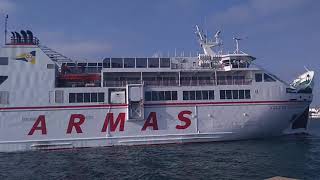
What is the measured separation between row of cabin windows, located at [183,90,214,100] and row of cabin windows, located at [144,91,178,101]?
2.67 feet

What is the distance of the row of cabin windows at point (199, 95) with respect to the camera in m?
28.7

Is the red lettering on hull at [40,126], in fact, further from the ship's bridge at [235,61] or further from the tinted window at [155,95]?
the ship's bridge at [235,61]

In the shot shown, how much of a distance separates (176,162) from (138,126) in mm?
6680

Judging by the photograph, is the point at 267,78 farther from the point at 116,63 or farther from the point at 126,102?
the point at 116,63

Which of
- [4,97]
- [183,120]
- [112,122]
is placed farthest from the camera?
[183,120]

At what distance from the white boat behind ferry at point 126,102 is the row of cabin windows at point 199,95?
0.24 feet

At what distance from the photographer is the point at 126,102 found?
28031 mm

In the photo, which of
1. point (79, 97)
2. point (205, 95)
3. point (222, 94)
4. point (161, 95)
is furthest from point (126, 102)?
point (222, 94)

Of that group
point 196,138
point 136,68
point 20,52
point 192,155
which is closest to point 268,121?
Answer: point 196,138

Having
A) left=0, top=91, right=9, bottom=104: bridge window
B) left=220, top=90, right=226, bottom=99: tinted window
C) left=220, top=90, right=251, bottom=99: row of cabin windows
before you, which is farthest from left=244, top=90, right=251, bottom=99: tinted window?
left=0, top=91, right=9, bottom=104: bridge window

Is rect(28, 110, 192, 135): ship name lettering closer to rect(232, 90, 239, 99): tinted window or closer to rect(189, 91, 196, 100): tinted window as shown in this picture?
rect(189, 91, 196, 100): tinted window

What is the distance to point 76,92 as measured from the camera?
91.8 ft

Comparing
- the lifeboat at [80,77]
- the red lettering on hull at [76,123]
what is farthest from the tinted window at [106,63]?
the red lettering on hull at [76,123]

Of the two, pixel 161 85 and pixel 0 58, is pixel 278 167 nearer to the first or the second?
pixel 161 85
